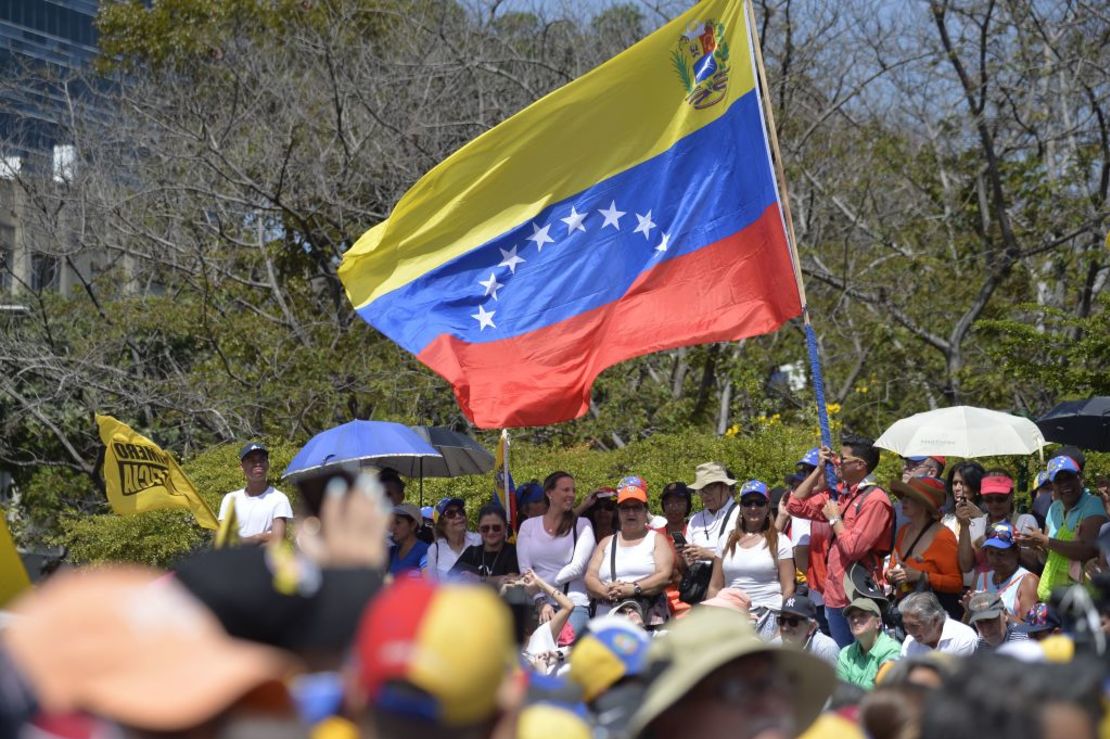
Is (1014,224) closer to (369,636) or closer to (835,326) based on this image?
(835,326)

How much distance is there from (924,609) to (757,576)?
151 cm

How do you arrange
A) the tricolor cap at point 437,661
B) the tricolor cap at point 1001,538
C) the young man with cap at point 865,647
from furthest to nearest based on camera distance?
the tricolor cap at point 1001,538
the young man with cap at point 865,647
the tricolor cap at point 437,661

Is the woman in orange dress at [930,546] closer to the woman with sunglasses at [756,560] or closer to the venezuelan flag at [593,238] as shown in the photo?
the woman with sunglasses at [756,560]

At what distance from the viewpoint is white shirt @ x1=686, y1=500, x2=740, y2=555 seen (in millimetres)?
8945

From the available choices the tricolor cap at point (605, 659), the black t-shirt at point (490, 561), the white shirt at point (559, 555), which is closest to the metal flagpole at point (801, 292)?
the white shirt at point (559, 555)

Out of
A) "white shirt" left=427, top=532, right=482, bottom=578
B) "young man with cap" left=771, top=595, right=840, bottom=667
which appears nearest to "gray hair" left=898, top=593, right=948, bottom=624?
"young man with cap" left=771, top=595, right=840, bottom=667

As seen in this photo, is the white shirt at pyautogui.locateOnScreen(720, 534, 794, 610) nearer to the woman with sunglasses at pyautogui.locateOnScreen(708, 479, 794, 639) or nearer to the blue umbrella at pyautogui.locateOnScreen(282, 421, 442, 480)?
the woman with sunglasses at pyautogui.locateOnScreen(708, 479, 794, 639)

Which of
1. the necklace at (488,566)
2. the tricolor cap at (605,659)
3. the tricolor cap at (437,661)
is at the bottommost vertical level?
the necklace at (488,566)

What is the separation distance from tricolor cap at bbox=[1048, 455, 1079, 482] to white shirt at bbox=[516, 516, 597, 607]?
9.06 feet

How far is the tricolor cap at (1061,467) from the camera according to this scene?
8.27 meters

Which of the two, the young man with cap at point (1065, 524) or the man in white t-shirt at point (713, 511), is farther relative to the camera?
the man in white t-shirt at point (713, 511)

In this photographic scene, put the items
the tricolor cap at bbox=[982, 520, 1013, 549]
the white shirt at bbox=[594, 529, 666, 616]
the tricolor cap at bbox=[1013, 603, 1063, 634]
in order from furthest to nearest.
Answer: the white shirt at bbox=[594, 529, 666, 616] < the tricolor cap at bbox=[982, 520, 1013, 549] < the tricolor cap at bbox=[1013, 603, 1063, 634]

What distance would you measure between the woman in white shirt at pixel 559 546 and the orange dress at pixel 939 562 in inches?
73.9

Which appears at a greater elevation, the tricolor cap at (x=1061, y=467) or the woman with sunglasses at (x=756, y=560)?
the tricolor cap at (x=1061, y=467)
